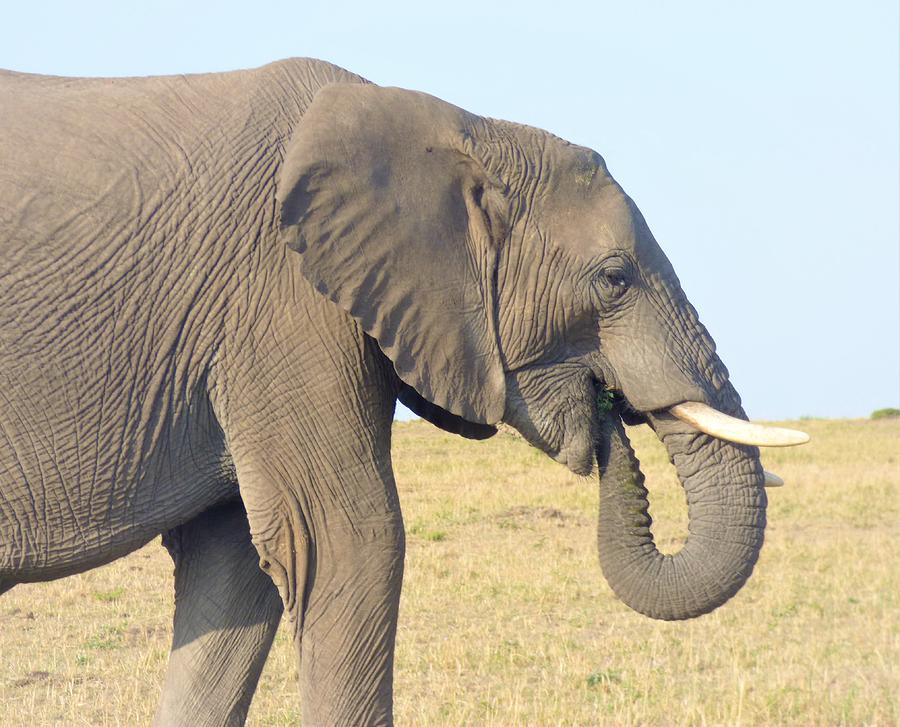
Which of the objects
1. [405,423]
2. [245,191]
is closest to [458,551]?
[245,191]

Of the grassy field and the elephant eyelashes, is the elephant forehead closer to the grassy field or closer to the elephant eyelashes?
the elephant eyelashes

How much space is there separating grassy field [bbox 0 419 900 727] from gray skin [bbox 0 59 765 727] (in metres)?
2.18

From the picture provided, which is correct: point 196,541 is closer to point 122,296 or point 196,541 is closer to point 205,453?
point 205,453

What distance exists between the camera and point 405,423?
93.5ft

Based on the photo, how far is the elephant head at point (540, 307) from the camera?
3.87 m

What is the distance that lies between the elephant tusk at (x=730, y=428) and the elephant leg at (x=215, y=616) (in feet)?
5.07

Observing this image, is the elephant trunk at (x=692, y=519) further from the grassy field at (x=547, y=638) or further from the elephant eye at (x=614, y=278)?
the grassy field at (x=547, y=638)

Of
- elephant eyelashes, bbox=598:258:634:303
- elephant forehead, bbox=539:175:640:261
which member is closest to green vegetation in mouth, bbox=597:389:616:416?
elephant eyelashes, bbox=598:258:634:303

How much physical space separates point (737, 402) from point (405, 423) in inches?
958

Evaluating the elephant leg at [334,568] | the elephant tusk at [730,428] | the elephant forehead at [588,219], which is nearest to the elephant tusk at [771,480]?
the elephant tusk at [730,428]

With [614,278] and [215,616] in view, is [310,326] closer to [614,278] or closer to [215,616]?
[614,278]

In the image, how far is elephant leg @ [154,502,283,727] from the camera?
178 inches

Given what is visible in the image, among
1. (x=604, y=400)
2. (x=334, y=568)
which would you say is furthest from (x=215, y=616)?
(x=604, y=400)

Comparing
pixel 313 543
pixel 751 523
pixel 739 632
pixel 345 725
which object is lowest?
pixel 739 632
